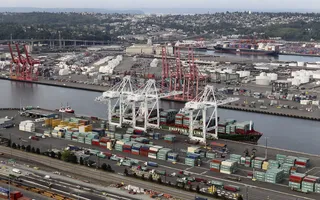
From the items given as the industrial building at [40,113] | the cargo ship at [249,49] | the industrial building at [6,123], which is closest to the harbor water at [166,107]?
the industrial building at [40,113]

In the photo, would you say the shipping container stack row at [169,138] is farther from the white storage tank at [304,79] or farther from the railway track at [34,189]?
the white storage tank at [304,79]

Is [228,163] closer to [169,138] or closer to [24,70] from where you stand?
[169,138]

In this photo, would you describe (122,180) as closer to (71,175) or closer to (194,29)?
(71,175)

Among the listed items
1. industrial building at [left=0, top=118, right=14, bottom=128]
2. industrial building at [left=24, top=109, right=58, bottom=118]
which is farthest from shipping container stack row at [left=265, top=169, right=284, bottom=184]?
industrial building at [left=0, top=118, right=14, bottom=128]

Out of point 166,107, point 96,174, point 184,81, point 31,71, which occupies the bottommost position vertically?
point 166,107

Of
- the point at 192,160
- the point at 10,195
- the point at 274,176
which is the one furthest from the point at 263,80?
the point at 10,195

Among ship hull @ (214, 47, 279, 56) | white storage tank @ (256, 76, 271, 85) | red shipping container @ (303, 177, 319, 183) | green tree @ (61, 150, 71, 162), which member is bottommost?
ship hull @ (214, 47, 279, 56)

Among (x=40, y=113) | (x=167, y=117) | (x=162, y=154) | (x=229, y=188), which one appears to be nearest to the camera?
(x=229, y=188)

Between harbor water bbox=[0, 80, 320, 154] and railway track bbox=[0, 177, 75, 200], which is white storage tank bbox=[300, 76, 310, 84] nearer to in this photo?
harbor water bbox=[0, 80, 320, 154]
